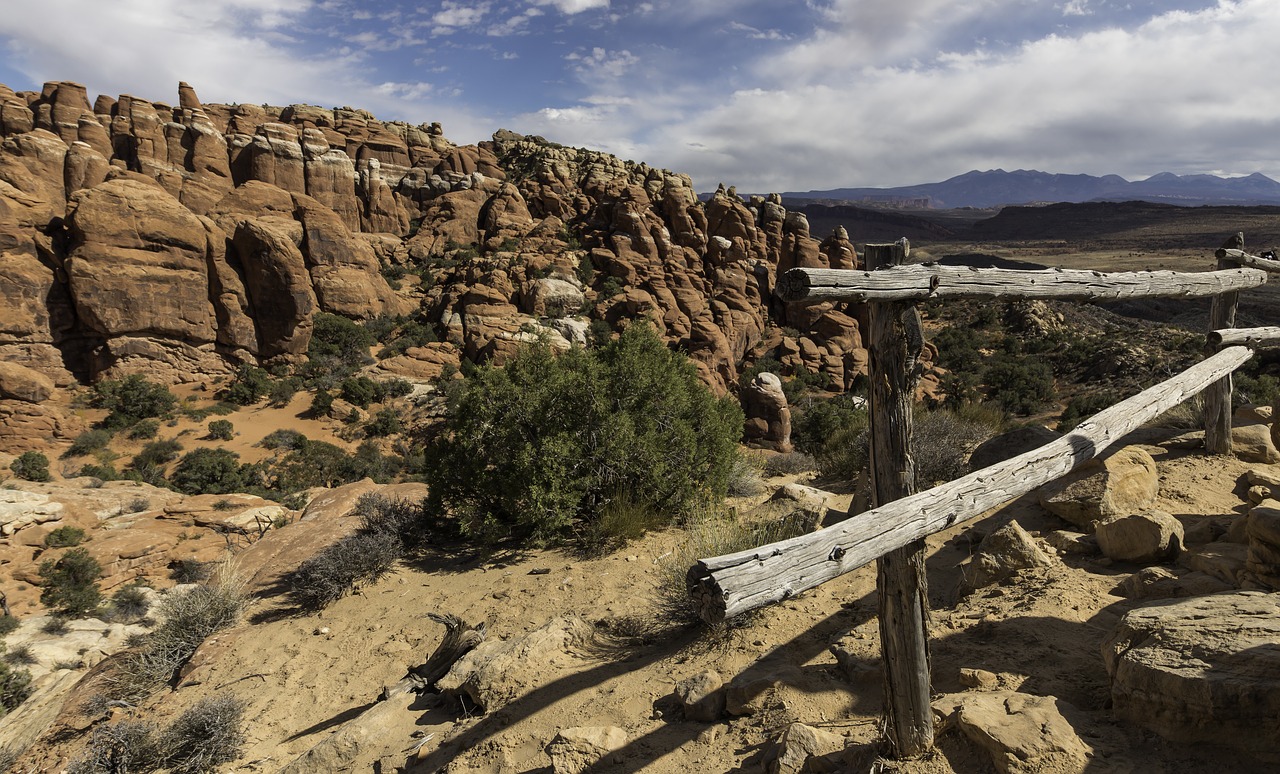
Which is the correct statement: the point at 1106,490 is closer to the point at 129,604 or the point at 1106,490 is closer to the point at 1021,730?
the point at 1021,730

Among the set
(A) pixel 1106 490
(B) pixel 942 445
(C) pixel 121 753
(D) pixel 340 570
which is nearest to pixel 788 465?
(B) pixel 942 445

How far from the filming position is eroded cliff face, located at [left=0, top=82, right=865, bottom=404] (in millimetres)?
23125

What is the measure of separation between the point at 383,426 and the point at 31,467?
965cm

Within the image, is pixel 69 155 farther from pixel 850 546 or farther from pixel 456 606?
pixel 850 546

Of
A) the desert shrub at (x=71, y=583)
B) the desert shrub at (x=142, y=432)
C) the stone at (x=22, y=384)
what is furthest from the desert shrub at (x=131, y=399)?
the desert shrub at (x=71, y=583)

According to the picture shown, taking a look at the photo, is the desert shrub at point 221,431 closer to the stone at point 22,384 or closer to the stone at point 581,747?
the stone at point 22,384

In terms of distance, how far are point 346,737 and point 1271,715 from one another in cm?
537

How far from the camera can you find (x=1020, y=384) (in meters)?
26.5

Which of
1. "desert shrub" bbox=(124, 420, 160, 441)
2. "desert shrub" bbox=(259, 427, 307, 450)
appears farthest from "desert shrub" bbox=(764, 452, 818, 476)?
"desert shrub" bbox=(124, 420, 160, 441)

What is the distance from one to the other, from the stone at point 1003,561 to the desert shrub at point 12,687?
11055mm

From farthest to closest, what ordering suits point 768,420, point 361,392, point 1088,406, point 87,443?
point 361,392 < point 768,420 < point 1088,406 < point 87,443

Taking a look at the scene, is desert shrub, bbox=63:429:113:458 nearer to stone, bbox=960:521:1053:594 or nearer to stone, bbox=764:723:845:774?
stone, bbox=764:723:845:774

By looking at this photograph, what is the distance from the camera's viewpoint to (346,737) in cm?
437

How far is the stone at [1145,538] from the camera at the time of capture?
441cm
